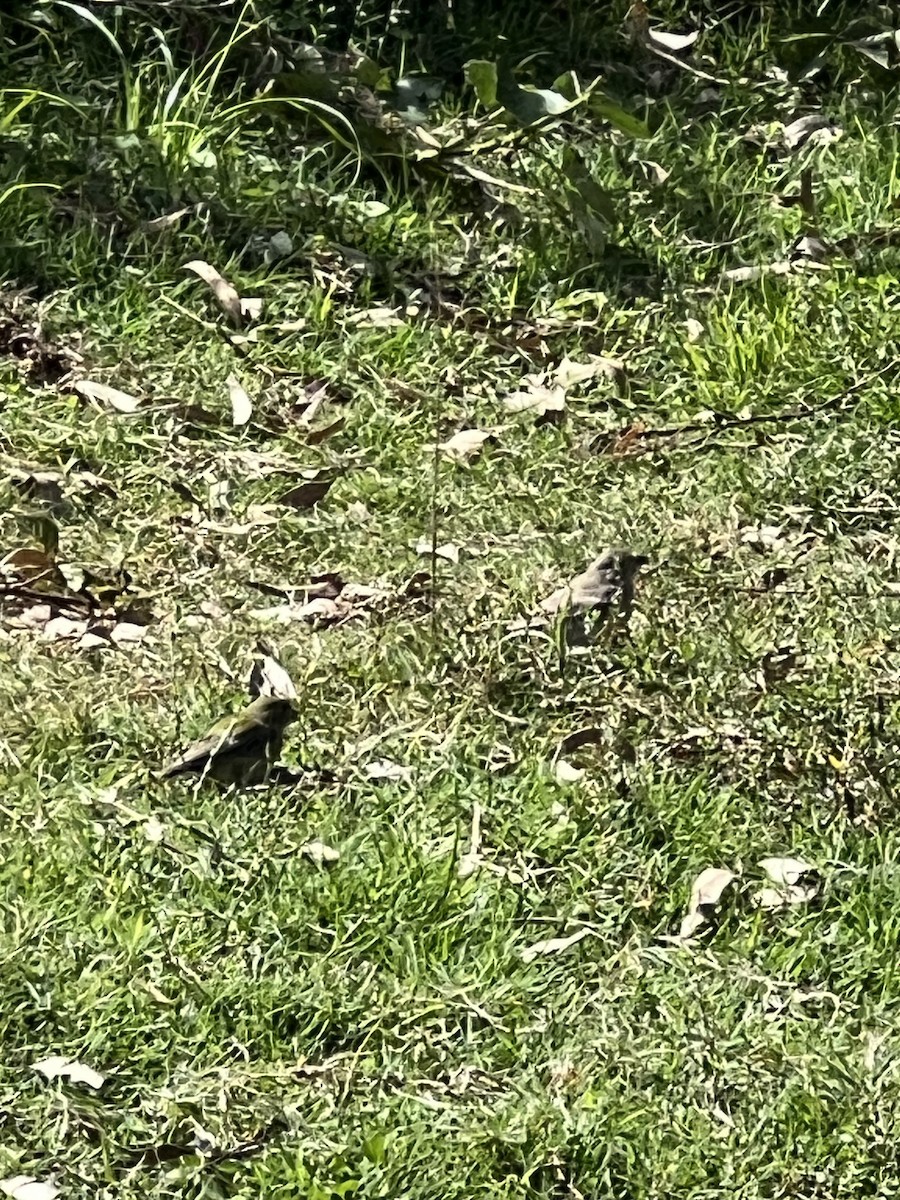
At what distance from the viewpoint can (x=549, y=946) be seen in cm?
314

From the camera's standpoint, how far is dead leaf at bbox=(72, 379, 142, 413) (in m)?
4.42

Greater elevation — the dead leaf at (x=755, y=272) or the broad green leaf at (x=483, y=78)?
the broad green leaf at (x=483, y=78)

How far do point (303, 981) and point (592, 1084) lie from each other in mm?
507

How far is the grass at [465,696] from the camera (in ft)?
9.43

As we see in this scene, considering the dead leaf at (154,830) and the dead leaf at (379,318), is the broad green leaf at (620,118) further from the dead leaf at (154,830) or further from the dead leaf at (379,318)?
the dead leaf at (154,830)

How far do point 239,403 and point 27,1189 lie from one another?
2209 mm

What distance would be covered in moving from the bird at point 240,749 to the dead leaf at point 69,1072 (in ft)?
2.14

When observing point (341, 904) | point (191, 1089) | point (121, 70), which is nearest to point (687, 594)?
point (341, 904)

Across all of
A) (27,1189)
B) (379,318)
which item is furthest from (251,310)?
(27,1189)

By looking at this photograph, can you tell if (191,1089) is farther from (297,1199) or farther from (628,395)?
(628,395)

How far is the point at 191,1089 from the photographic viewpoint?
2.87 m

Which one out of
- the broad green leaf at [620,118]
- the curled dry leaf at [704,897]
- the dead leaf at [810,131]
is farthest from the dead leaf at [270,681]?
the dead leaf at [810,131]

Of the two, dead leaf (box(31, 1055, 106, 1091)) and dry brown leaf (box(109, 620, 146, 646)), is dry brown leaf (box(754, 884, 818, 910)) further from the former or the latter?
dry brown leaf (box(109, 620, 146, 646))

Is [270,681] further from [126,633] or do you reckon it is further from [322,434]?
[322,434]
